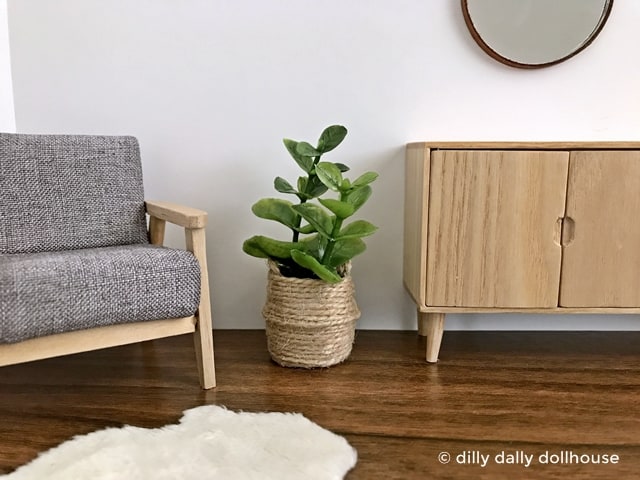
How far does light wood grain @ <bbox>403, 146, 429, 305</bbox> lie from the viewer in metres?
1.61

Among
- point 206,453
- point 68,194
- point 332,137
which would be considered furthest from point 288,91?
point 206,453

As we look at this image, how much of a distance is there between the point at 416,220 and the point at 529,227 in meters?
0.33

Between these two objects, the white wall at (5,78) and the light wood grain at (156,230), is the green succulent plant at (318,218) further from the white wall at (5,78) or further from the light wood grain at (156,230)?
the white wall at (5,78)

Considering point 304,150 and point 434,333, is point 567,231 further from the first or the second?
point 304,150

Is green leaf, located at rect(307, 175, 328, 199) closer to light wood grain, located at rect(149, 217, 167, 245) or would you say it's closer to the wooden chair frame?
the wooden chair frame

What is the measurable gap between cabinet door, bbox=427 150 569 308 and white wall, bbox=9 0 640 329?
1.22 ft

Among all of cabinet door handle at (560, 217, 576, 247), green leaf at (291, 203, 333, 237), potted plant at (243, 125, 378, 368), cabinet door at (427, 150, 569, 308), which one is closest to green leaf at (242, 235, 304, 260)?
potted plant at (243, 125, 378, 368)

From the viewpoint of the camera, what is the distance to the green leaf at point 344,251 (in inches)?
64.8

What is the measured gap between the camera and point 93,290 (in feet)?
4.22

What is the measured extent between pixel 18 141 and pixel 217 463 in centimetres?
111

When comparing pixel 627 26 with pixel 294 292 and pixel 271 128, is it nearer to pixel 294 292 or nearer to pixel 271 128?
pixel 271 128

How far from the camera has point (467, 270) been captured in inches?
64.4

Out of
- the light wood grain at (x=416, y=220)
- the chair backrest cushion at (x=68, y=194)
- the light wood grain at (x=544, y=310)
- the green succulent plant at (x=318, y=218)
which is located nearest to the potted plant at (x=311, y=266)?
the green succulent plant at (x=318, y=218)

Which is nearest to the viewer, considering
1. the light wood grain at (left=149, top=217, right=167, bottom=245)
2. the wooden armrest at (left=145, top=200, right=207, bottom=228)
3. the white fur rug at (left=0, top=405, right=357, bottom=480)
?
the white fur rug at (left=0, top=405, right=357, bottom=480)
